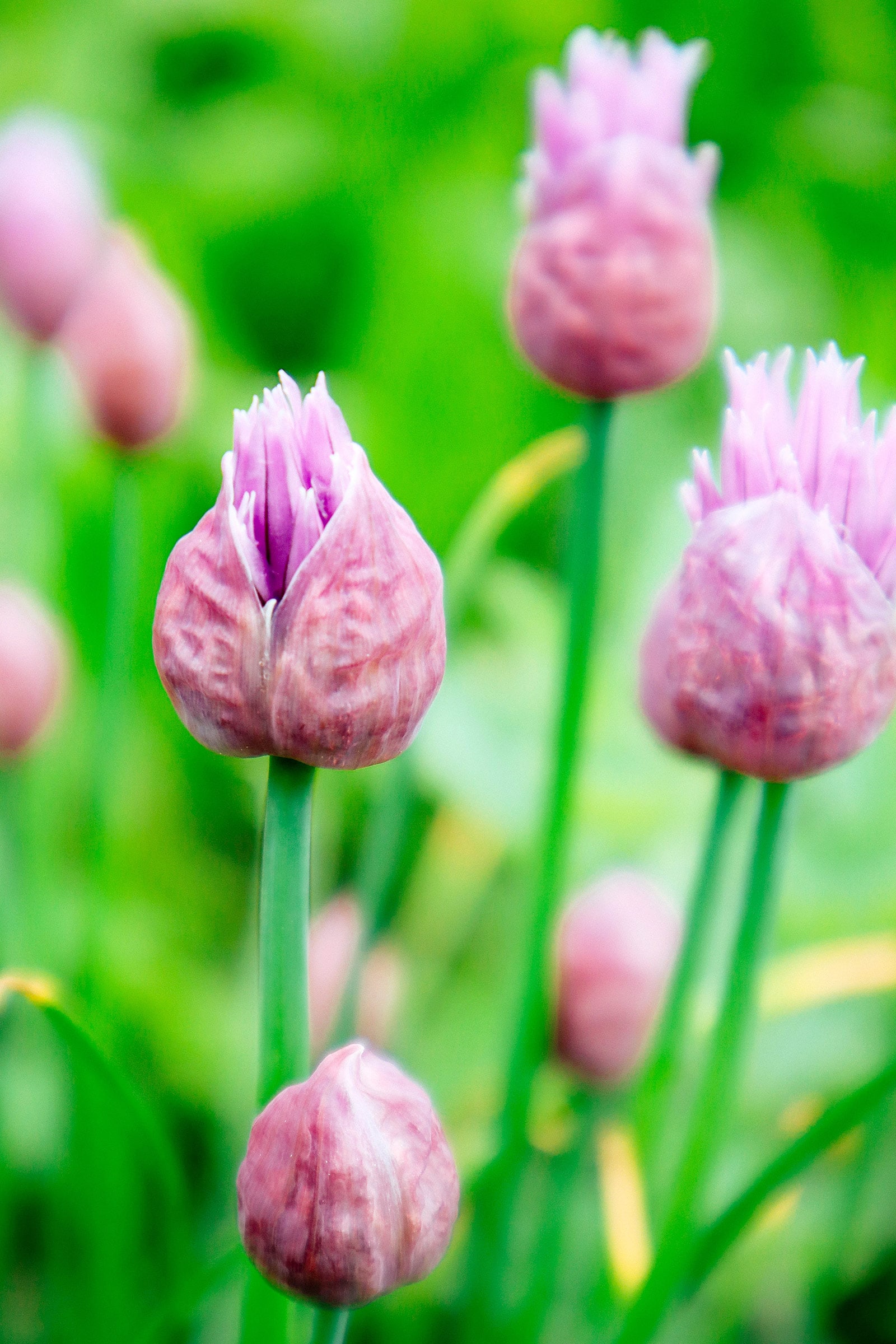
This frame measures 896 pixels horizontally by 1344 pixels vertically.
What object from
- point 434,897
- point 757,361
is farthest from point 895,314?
point 757,361

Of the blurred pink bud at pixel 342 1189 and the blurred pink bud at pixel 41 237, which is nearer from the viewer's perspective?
the blurred pink bud at pixel 342 1189

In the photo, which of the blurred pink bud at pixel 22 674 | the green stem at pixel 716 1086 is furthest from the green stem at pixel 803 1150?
the blurred pink bud at pixel 22 674

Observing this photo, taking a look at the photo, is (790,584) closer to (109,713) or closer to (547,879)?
(547,879)

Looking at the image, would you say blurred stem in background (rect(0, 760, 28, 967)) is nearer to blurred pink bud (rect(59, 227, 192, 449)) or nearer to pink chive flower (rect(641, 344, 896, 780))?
blurred pink bud (rect(59, 227, 192, 449))

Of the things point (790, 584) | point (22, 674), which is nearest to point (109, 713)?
point (22, 674)

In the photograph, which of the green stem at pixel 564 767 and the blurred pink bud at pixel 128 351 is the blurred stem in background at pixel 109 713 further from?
the green stem at pixel 564 767

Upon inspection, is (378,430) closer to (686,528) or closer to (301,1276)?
(686,528)
